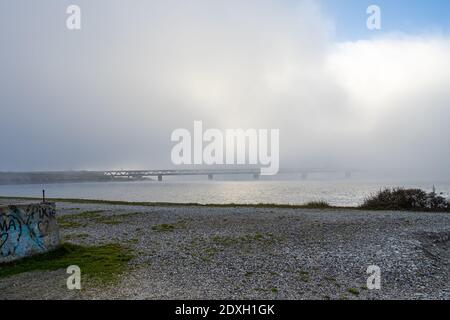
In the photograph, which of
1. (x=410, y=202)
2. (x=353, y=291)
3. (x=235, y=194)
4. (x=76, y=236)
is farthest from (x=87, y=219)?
(x=235, y=194)

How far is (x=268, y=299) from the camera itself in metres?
7.70

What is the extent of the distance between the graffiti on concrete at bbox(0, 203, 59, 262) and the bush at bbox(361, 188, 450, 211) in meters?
23.0

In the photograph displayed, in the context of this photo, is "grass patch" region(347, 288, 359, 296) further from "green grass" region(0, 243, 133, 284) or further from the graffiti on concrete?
the graffiti on concrete

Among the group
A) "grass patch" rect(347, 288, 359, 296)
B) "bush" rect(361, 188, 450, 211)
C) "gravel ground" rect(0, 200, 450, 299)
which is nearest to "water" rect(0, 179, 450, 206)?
"bush" rect(361, 188, 450, 211)

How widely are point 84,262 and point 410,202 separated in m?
24.2

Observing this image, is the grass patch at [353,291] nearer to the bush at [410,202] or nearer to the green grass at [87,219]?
the green grass at [87,219]

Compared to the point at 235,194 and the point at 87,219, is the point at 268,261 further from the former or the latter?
the point at 235,194

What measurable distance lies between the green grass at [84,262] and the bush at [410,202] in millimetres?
21167

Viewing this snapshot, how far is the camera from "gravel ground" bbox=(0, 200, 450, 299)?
26.7ft

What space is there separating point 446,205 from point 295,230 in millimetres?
16366

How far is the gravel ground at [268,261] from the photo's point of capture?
8125mm

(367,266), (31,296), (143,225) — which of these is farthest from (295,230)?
(31,296)
